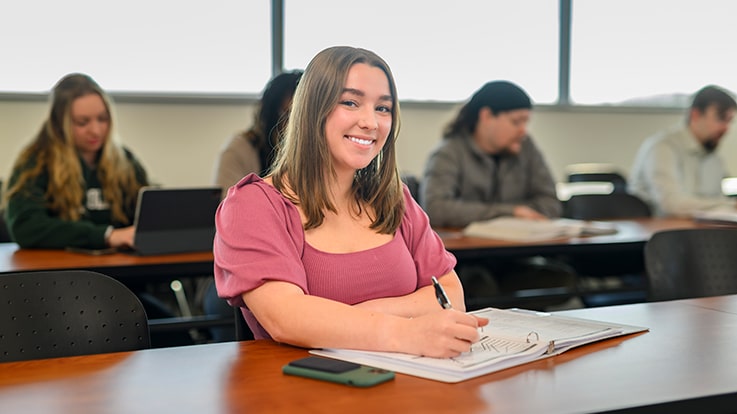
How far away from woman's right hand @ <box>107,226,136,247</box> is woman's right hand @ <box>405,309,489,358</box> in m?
1.76

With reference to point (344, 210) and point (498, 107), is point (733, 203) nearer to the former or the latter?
point (498, 107)

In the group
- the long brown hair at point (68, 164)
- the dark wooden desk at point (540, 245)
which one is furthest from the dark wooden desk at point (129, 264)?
the dark wooden desk at point (540, 245)

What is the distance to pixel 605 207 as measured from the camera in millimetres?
4430

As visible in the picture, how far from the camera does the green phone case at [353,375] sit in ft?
4.45

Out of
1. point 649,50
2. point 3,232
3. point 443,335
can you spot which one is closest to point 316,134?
point 443,335

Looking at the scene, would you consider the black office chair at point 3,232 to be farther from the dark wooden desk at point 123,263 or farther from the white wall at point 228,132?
the white wall at point 228,132

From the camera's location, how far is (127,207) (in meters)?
3.57

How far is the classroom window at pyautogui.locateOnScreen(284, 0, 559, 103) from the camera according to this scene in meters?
5.64

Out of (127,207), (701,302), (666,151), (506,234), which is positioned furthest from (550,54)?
(701,302)

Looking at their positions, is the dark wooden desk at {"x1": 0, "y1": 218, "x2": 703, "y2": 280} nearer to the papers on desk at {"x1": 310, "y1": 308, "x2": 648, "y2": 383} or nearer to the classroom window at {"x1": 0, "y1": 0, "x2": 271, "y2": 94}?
the papers on desk at {"x1": 310, "y1": 308, "x2": 648, "y2": 383}

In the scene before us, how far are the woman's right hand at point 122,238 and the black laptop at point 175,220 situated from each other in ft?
0.22

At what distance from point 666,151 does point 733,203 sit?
0.45 m

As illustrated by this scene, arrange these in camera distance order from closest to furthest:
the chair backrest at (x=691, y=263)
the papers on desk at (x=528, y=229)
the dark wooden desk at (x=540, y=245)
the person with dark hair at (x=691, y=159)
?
1. the chair backrest at (x=691, y=263)
2. the dark wooden desk at (x=540, y=245)
3. the papers on desk at (x=528, y=229)
4. the person with dark hair at (x=691, y=159)

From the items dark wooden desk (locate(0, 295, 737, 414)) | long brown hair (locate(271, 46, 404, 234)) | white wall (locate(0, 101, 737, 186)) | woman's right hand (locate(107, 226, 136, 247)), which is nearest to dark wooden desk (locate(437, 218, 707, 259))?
woman's right hand (locate(107, 226, 136, 247))
